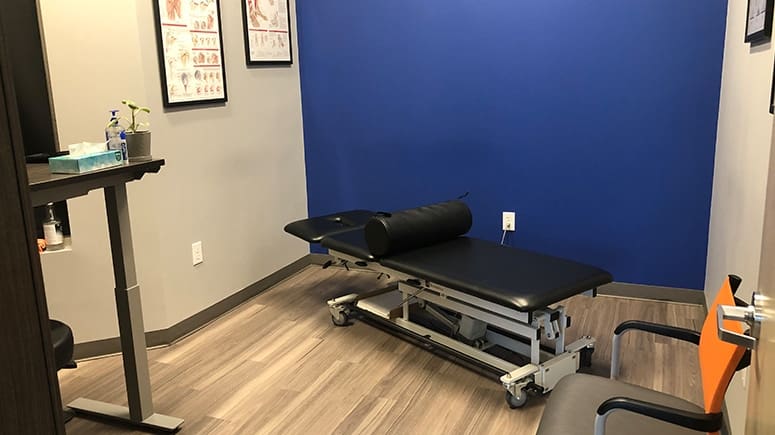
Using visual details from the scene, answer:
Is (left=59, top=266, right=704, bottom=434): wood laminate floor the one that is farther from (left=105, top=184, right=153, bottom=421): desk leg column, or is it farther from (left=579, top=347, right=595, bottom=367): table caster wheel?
(left=105, top=184, right=153, bottom=421): desk leg column

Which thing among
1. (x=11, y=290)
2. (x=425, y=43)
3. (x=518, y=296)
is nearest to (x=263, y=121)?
(x=425, y=43)

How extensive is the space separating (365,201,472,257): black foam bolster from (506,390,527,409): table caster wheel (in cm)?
84

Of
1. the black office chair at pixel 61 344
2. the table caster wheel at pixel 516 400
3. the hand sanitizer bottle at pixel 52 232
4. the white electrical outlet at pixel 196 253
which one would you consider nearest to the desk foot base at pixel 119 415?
the black office chair at pixel 61 344

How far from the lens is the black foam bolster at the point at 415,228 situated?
9.37 feet

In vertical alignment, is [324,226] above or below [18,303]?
below

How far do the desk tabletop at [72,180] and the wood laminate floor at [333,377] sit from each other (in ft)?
3.26

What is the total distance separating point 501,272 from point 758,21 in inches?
51.9

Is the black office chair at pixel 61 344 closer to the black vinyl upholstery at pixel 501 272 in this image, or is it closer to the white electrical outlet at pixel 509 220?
the black vinyl upholstery at pixel 501 272

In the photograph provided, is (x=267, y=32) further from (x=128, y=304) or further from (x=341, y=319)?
(x=128, y=304)

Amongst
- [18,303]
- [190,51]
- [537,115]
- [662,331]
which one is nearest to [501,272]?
[662,331]

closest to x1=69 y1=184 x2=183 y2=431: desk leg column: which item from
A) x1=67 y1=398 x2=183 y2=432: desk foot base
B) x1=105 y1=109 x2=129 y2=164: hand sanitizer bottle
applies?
x1=67 y1=398 x2=183 y2=432: desk foot base

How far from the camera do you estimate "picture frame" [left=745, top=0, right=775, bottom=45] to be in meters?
2.03

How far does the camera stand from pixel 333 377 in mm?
2736

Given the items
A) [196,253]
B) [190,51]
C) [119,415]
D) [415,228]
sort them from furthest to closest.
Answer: [196,253]
[190,51]
[415,228]
[119,415]
